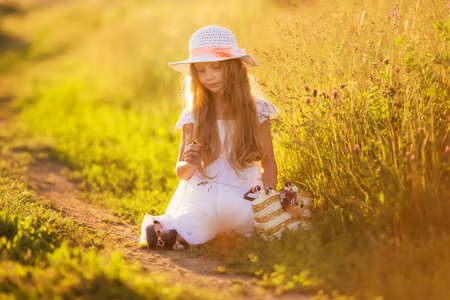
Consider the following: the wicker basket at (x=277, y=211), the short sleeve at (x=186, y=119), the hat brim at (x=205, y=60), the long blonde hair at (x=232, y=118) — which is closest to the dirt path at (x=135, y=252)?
the wicker basket at (x=277, y=211)

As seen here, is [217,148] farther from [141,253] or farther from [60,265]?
[60,265]

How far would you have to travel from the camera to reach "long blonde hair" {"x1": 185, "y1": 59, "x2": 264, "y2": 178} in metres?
3.46

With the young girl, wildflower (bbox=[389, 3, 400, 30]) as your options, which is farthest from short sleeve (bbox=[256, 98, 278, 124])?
wildflower (bbox=[389, 3, 400, 30])

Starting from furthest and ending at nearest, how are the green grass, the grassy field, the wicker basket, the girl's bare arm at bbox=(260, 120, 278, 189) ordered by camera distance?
1. the girl's bare arm at bbox=(260, 120, 278, 189)
2. the wicker basket
3. the grassy field
4. the green grass

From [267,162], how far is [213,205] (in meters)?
0.54

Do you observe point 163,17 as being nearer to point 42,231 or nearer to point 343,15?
point 343,15

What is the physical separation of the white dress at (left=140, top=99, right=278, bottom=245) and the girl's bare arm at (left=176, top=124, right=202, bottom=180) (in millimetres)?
128

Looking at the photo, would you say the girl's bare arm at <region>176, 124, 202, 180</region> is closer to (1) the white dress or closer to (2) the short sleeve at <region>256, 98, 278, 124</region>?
(1) the white dress

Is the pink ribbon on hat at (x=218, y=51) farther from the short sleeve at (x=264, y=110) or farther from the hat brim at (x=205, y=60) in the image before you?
the short sleeve at (x=264, y=110)

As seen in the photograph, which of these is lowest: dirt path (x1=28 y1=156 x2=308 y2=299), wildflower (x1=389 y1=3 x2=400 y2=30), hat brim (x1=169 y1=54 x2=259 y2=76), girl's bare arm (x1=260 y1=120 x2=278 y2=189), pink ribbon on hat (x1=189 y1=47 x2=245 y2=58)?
dirt path (x1=28 y1=156 x2=308 y2=299)

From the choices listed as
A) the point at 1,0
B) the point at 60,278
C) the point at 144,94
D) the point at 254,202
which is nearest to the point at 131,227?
the point at 254,202

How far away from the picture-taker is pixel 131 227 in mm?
4098

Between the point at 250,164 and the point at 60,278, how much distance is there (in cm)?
168

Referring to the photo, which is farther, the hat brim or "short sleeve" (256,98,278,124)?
"short sleeve" (256,98,278,124)
